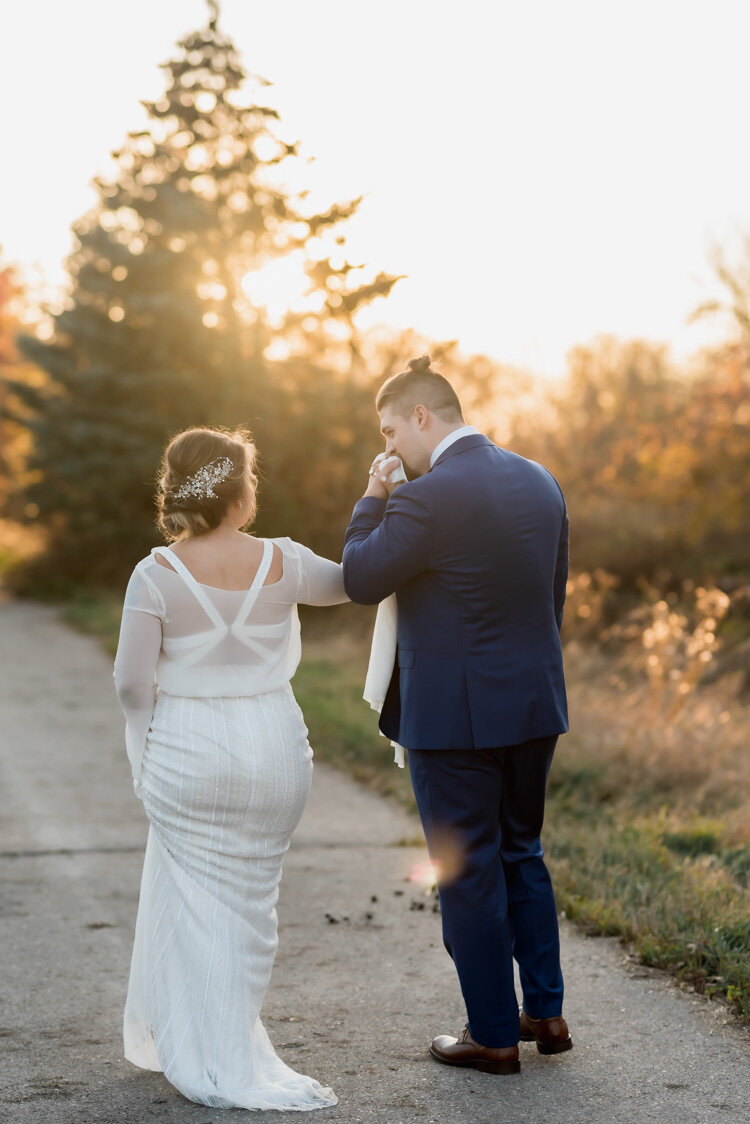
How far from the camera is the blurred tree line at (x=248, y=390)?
18.7 m

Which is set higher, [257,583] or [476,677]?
[257,583]

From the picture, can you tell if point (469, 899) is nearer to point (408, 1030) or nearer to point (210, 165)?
point (408, 1030)

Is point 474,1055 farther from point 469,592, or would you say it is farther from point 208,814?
point 469,592

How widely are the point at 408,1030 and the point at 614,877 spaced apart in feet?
5.79

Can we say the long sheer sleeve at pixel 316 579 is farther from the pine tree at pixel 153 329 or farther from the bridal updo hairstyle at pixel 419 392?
the pine tree at pixel 153 329

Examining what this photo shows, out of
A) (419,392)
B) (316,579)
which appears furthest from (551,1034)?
(419,392)

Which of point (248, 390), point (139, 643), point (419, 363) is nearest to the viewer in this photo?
point (139, 643)

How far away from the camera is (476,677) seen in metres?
3.73

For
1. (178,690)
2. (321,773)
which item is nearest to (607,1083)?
(178,690)

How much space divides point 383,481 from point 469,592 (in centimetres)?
48

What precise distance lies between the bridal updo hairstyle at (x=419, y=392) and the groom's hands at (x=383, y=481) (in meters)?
0.16

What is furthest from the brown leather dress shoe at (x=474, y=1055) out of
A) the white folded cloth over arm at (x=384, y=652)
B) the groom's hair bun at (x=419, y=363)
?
the groom's hair bun at (x=419, y=363)

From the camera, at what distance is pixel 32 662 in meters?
14.8

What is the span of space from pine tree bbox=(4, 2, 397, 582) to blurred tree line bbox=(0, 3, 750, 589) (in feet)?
0.14
